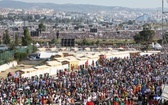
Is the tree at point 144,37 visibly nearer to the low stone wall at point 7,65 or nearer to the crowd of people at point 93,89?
the low stone wall at point 7,65

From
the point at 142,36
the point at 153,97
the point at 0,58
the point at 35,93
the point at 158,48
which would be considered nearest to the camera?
the point at 153,97

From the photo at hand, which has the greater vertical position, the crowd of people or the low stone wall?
the crowd of people

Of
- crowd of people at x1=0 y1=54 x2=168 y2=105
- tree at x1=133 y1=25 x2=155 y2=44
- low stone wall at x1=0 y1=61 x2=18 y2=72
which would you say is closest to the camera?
crowd of people at x1=0 y1=54 x2=168 y2=105

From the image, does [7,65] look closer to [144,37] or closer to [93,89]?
[93,89]

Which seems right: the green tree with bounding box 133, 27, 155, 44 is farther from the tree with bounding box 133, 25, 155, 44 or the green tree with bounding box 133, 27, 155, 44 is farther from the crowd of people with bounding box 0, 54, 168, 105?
the crowd of people with bounding box 0, 54, 168, 105

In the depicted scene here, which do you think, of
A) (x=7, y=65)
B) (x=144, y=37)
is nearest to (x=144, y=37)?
(x=144, y=37)

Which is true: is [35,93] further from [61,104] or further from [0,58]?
[0,58]

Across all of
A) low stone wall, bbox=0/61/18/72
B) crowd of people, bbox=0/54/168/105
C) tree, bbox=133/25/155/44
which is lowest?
tree, bbox=133/25/155/44

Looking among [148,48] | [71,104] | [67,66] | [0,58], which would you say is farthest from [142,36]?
[71,104]

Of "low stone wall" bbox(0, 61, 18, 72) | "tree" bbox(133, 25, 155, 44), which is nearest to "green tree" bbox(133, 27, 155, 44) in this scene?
"tree" bbox(133, 25, 155, 44)
